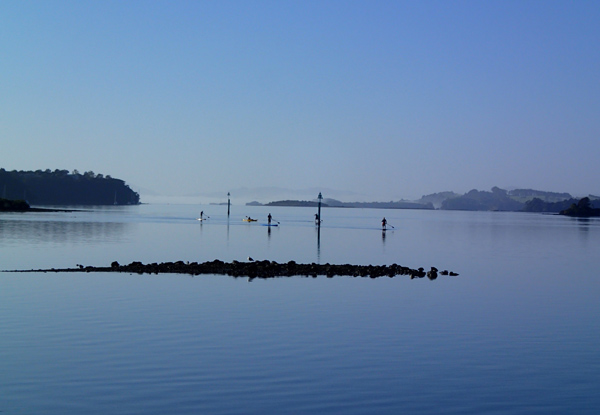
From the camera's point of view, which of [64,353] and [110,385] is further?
[64,353]

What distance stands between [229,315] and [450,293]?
13961mm

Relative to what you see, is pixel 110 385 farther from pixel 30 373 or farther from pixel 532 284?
pixel 532 284

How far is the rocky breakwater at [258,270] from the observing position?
43000mm

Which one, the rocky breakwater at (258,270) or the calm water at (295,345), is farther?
the rocky breakwater at (258,270)

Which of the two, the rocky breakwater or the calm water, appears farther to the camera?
the rocky breakwater

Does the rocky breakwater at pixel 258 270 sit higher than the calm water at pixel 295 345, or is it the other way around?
the rocky breakwater at pixel 258 270

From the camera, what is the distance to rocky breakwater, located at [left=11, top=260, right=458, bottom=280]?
43.0m

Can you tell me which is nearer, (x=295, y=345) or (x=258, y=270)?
(x=295, y=345)

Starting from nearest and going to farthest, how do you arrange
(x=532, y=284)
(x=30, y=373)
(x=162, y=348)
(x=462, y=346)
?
1. (x=30, y=373)
2. (x=162, y=348)
3. (x=462, y=346)
4. (x=532, y=284)

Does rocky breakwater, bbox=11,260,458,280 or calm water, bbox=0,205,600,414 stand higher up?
rocky breakwater, bbox=11,260,458,280

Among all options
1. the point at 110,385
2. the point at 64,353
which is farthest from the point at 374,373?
the point at 64,353

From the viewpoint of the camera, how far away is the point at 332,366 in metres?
19.8

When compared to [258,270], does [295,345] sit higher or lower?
lower

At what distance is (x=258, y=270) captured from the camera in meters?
44.1
